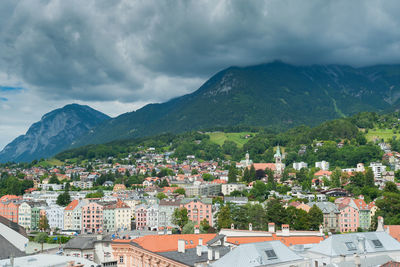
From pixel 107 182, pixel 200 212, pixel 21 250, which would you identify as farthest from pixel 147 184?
pixel 21 250

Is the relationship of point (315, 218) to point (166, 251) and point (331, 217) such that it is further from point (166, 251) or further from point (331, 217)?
point (166, 251)

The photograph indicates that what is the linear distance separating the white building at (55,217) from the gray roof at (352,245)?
3743 inches

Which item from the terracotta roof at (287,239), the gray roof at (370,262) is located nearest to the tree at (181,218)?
the terracotta roof at (287,239)

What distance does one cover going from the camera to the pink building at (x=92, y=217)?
116 metres

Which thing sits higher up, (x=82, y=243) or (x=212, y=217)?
(x=82, y=243)

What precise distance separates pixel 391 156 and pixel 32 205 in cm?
12144

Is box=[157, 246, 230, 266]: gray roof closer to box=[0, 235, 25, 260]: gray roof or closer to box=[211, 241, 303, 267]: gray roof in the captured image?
box=[211, 241, 303, 267]: gray roof

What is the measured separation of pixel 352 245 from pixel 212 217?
228 ft

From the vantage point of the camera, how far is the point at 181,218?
9725 cm

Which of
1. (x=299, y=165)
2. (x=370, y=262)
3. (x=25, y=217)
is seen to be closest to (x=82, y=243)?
(x=370, y=262)

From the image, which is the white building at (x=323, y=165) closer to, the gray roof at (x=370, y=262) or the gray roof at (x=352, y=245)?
the gray roof at (x=352, y=245)

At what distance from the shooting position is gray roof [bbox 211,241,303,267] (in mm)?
30375

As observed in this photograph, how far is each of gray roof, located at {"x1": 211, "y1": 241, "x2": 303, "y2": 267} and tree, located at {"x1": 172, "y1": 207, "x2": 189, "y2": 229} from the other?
212 feet

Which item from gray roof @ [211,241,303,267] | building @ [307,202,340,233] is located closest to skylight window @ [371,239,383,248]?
gray roof @ [211,241,303,267]
